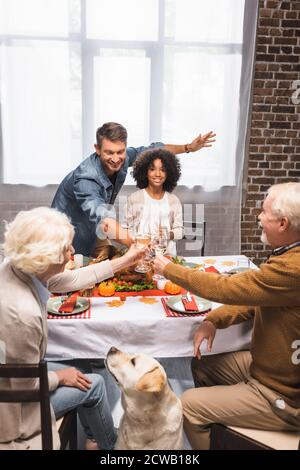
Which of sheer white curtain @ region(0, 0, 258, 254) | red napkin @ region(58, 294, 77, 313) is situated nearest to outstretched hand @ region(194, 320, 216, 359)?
red napkin @ region(58, 294, 77, 313)

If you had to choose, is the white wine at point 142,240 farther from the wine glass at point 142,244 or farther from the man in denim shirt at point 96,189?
the man in denim shirt at point 96,189

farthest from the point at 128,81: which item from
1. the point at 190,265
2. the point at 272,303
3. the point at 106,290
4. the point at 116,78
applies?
the point at 272,303

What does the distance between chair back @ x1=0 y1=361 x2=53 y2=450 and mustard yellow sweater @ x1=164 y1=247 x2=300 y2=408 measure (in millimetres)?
686

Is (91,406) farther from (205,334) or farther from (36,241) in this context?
(36,241)

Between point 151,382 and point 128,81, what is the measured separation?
11.6 ft

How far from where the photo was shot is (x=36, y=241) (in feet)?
5.02

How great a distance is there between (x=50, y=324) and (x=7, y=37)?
3.33m

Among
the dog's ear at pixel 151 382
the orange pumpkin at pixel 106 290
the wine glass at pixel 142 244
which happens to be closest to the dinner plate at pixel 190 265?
the wine glass at pixel 142 244

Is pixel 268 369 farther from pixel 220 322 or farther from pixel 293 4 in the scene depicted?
pixel 293 4

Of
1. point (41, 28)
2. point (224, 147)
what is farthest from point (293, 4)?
point (41, 28)

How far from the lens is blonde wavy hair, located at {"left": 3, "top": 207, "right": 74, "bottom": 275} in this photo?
1.49 meters

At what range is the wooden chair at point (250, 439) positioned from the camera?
1.60 meters

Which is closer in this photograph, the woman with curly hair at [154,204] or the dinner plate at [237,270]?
the dinner plate at [237,270]

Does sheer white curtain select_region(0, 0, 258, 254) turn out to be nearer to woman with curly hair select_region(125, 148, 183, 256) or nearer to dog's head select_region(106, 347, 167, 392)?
woman with curly hair select_region(125, 148, 183, 256)
